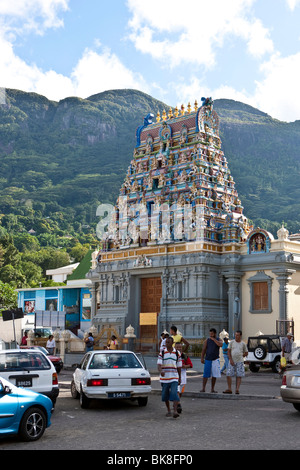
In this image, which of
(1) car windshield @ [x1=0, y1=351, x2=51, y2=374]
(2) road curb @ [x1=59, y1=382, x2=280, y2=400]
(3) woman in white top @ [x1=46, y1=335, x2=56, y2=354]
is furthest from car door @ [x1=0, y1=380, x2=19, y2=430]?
(3) woman in white top @ [x1=46, y1=335, x2=56, y2=354]

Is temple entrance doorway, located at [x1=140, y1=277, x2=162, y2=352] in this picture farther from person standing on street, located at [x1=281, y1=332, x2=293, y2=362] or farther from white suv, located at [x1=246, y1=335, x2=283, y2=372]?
person standing on street, located at [x1=281, y1=332, x2=293, y2=362]

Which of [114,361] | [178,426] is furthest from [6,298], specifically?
[178,426]

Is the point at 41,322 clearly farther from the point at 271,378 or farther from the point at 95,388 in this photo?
the point at 95,388

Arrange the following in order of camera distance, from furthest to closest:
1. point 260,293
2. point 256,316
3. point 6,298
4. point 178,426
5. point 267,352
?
point 6,298, point 260,293, point 256,316, point 267,352, point 178,426

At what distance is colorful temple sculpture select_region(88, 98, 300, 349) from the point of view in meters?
35.5

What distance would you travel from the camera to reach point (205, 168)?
38906 millimetres

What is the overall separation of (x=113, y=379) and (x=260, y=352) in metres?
13.8

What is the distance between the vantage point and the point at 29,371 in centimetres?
1355

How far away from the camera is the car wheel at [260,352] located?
26788 millimetres

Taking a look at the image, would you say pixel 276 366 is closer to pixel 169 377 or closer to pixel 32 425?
pixel 169 377

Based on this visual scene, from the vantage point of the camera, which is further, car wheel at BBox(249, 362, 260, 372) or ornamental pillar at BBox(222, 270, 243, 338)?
ornamental pillar at BBox(222, 270, 243, 338)

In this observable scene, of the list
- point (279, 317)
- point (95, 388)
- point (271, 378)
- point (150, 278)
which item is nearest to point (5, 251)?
point (150, 278)

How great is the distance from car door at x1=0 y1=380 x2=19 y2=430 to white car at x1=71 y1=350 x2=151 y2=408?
461cm

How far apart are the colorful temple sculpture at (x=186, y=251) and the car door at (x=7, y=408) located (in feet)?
84.7
